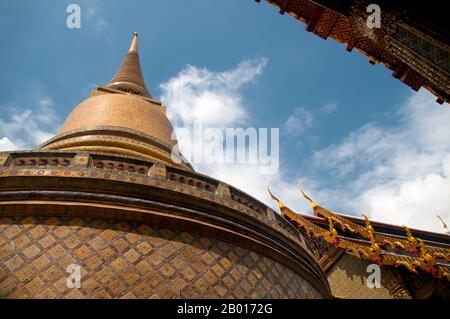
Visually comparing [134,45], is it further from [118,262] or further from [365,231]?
[118,262]

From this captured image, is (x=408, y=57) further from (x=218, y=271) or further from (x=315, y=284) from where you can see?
(x=315, y=284)

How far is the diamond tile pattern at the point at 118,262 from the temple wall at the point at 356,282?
216 inches

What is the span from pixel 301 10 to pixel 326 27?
412 mm

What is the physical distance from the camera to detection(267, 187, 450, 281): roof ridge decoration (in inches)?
386

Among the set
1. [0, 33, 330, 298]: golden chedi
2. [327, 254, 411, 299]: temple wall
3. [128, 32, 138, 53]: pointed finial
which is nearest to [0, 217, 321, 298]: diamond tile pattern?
[0, 33, 330, 298]: golden chedi

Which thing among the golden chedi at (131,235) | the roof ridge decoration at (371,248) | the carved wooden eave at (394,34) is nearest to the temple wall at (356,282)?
the roof ridge decoration at (371,248)

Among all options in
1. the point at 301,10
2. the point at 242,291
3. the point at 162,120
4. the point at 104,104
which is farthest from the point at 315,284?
the point at 104,104

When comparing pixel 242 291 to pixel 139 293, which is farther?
pixel 242 291

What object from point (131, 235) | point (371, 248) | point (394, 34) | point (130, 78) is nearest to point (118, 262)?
point (131, 235)

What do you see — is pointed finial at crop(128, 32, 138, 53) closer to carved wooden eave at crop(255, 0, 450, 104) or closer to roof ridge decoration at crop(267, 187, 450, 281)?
roof ridge decoration at crop(267, 187, 450, 281)

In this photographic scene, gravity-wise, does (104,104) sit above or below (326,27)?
above

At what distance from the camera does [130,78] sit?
1191cm
